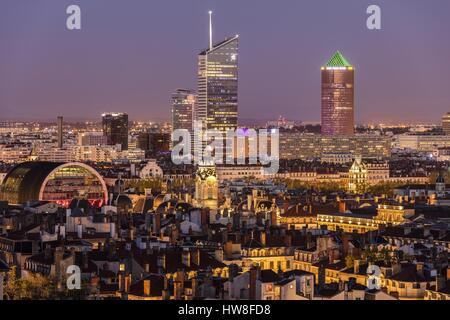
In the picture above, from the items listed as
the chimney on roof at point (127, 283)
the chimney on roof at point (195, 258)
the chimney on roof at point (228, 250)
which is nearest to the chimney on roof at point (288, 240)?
the chimney on roof at point (228, 250)

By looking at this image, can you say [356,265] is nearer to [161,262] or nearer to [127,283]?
[161,262]

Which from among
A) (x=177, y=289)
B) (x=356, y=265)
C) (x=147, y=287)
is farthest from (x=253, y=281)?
(x=356, y=265)

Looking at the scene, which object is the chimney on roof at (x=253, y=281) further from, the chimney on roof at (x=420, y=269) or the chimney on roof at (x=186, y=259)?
the chimney on roof at (x=186, y=259)

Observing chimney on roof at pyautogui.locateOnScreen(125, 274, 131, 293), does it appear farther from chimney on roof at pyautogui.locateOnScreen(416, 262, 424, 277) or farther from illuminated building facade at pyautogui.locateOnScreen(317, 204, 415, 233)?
illuminated building facade at pyautogui.locateOnScreen(317, 204, 415, 233)
